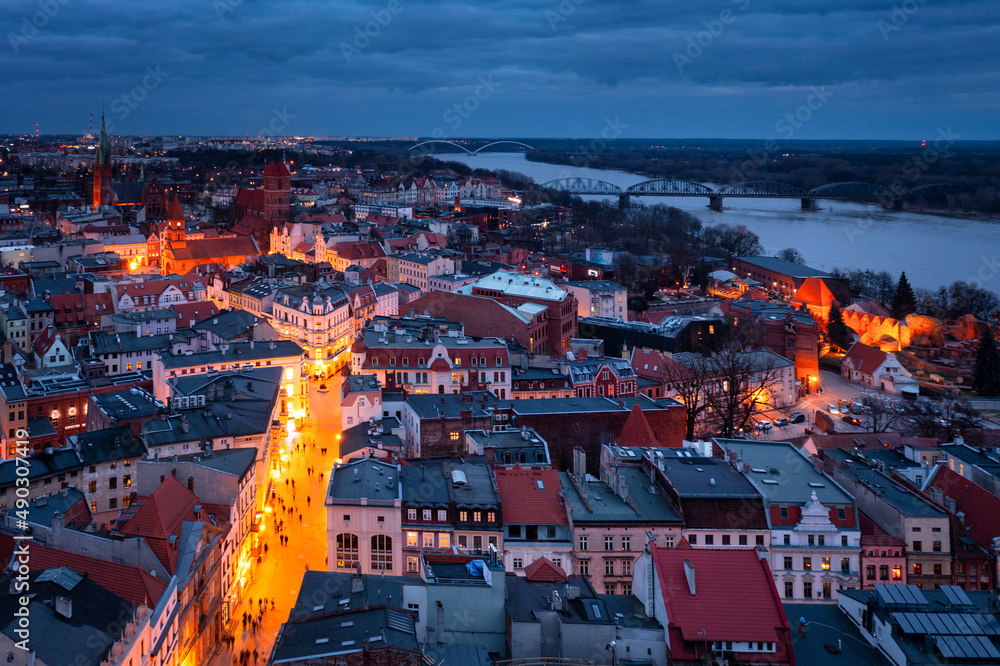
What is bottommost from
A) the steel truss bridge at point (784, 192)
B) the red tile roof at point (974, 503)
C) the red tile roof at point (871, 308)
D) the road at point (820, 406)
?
the road at point (820, 406)

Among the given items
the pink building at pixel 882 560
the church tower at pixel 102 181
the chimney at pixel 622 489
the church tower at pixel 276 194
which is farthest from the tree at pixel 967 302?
the church tower at pixel 102 181

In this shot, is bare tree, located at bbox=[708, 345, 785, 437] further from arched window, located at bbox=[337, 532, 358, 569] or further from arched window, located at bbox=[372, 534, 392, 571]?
arched window, located at bbox=[337, 532, 358, 569]

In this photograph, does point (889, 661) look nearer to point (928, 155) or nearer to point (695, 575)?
point (695, 575)

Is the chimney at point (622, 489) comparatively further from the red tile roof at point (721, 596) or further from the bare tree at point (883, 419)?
the bare tree at point (883, 419)

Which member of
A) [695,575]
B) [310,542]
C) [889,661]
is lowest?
[310,542]

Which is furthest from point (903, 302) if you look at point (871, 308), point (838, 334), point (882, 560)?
point (882, 560)

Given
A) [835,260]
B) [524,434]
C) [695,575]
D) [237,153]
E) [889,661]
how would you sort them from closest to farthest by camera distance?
[889,661] → [695,575] → [524,434] → [835,260] → [237,153]

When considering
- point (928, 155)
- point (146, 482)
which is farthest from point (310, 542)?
point (928, 155)
